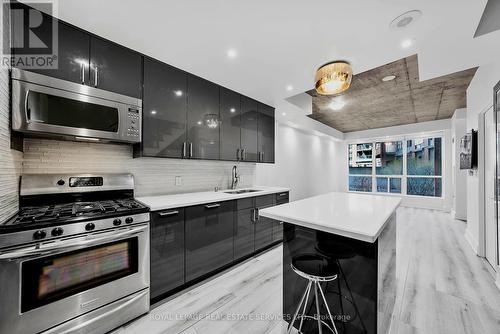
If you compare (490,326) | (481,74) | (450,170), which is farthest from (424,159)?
(490,326)

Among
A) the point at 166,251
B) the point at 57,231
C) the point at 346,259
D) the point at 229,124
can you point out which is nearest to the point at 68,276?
the point at 57,231

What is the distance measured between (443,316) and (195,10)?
3367 millimetres

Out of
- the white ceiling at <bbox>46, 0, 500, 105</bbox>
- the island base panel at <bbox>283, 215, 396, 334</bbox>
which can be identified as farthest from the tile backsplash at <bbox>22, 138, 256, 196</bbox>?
the island base panel at <bbox>283, 215, 396, 334</bbox>

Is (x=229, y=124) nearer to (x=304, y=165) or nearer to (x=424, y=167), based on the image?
(x=304, y=165)

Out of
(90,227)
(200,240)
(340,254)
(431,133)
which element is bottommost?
(200,240)

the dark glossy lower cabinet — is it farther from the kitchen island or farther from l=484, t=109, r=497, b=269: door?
l=484, t=109, r=497, b=269: door

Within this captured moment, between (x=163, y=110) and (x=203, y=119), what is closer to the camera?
(x=163, y=110)

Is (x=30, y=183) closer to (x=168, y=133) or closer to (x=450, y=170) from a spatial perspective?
(x=168, y=133)

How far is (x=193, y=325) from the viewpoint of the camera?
164 centimetres

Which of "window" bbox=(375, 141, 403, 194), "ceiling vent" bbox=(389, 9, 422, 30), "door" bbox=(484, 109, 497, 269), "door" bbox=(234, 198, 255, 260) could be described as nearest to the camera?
"ceiling vent" bbox=(389, 9, 422, 30)

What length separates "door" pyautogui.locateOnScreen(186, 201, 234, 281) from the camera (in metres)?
2.08

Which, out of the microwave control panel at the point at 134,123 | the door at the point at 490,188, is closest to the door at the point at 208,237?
the microwave control panel at the point at 134,123

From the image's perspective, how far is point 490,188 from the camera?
2508 mm

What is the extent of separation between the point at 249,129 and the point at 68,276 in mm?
2653
